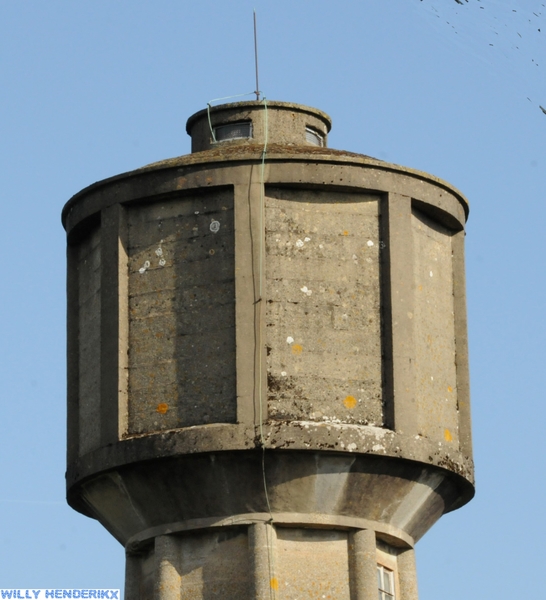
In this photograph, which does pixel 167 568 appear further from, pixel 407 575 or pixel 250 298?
pixel 250 298

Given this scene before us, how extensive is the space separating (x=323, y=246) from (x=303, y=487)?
8.18 feet

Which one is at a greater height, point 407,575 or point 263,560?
point 407,575

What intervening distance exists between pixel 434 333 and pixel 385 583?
2.65m

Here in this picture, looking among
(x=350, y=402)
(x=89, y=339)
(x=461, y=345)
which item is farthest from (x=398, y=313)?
(x=89, y=339)

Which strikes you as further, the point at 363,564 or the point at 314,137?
the point at 314,137

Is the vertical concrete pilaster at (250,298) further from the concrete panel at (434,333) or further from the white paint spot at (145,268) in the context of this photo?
the concrete panel at (434,333)

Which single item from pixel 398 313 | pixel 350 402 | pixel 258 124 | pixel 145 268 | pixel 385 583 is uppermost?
pixel 258 124

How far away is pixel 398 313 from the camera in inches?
858

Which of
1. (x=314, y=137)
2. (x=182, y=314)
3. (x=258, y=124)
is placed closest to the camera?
(x=182, y=314)

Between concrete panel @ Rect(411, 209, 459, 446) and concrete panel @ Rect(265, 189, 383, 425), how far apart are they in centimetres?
55

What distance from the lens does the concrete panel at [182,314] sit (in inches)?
845

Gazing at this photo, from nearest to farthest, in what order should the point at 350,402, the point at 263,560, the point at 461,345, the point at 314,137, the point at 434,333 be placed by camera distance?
the point at 263,560 < the point at 350,402 < the point at 434,333 < the point at 461,345 < the point at 314,137

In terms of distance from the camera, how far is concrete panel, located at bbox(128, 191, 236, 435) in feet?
70.4

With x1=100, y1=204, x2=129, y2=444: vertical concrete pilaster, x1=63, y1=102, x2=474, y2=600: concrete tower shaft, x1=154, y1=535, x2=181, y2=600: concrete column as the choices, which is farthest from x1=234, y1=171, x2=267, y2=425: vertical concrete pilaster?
x1=154, y1=535, x2=181, y2=600: concrete column
